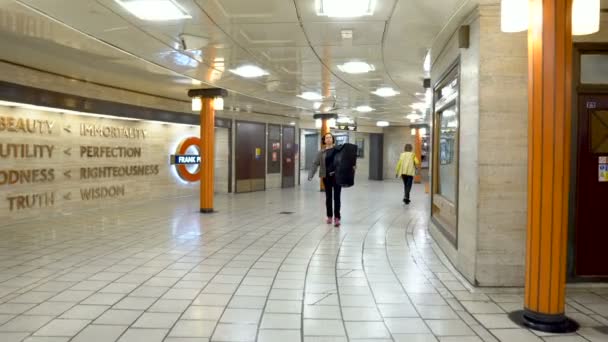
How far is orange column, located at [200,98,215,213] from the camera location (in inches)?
385

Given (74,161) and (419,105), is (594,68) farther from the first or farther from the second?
(419,105)

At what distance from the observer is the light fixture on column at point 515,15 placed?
11.1ft

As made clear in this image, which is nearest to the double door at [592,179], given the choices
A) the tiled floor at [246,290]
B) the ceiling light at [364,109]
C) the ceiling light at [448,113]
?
the tiled floor at [246,290]

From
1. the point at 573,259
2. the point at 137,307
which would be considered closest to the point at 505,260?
the point at 573,259

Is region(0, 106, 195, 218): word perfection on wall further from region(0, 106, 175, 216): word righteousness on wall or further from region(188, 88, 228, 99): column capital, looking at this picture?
region(188, 88, 228, 99): column capital


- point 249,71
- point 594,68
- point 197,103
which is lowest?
point 594,68

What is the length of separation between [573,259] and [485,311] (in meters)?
1.24

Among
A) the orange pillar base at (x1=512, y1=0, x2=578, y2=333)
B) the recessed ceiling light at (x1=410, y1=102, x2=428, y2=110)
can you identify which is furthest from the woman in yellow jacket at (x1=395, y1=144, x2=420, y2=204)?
the orange pillar base at (x1=512, y1=0, x2=578, y2=333)

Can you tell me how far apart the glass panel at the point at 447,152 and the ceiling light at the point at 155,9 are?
10.9 feet

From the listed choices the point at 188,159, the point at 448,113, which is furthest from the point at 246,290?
the point at 188,159

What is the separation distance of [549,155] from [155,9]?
389cm

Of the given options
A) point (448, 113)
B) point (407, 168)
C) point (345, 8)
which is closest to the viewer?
point (345, 8)

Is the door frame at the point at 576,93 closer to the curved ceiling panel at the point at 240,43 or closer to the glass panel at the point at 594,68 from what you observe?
the glass panel at the point at 594,68

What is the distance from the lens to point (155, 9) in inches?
190
